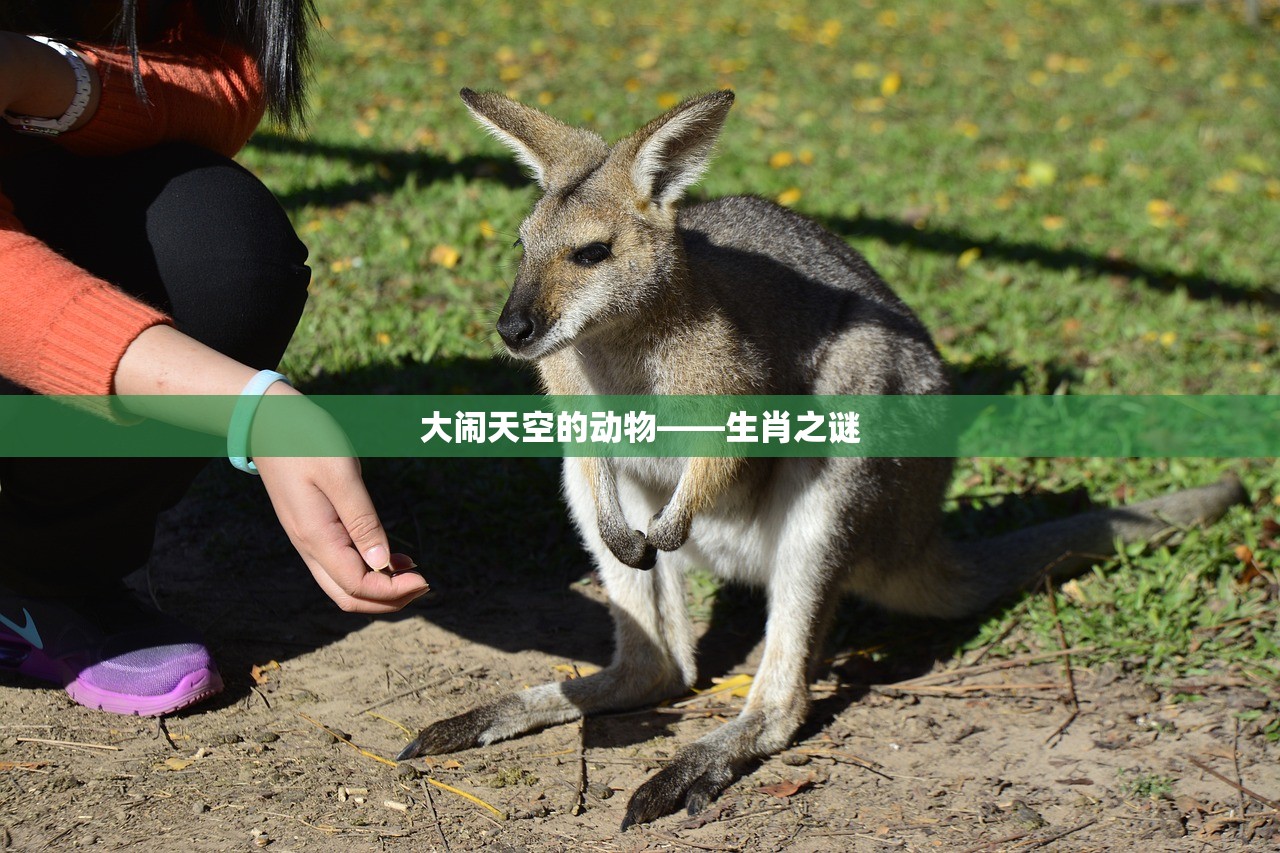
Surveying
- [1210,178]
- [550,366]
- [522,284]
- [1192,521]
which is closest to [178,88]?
[522,284]

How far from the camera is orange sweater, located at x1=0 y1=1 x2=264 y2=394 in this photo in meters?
1.54

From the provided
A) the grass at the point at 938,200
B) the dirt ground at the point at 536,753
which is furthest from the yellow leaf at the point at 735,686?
the grass at the point at 938,200

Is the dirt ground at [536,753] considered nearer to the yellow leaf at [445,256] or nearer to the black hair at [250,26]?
the black hair at [250,26]

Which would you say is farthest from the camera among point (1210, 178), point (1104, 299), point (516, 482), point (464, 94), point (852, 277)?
point (1210, 178)

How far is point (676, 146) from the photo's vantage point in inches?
87.9

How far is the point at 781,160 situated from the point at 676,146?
10.3 ft

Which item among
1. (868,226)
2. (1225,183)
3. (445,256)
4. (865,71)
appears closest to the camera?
(445,256)

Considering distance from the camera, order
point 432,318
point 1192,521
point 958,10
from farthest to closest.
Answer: point 958,10
point 432,318
point 1192,521

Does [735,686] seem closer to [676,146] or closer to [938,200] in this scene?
[676,146]

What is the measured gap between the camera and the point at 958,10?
26.7 ft

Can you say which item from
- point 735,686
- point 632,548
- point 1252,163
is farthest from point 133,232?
point 1252,163

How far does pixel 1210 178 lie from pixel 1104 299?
5.08 ft

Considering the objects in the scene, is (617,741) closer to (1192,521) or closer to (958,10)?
(1192,521)

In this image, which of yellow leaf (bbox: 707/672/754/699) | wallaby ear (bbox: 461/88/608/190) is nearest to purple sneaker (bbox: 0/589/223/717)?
yellow leaf (bbox: 707/672/754/699)
